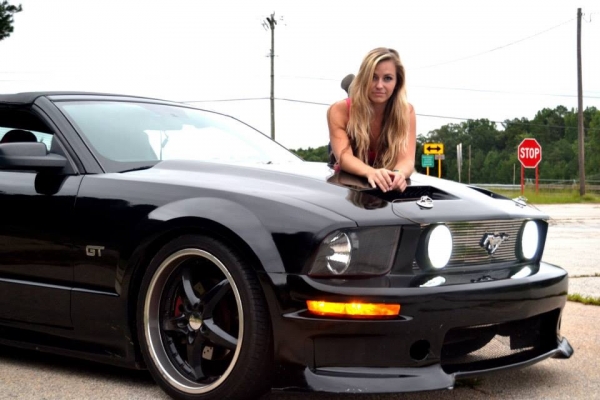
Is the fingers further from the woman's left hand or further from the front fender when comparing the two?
the front fender

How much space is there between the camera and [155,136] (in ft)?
13.9

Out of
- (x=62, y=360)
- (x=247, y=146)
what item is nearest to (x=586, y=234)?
(x=247, y=146)

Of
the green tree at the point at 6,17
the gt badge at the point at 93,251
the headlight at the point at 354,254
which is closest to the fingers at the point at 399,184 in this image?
the headlight at the point at 354,254

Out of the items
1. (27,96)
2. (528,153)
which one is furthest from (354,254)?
(528,153)

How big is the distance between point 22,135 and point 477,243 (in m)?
2.55

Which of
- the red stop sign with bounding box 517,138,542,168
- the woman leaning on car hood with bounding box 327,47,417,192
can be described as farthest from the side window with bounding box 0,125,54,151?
the red stop sign with bounding box 517,138,542,168

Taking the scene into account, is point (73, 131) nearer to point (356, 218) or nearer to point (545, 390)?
point (356, 218)

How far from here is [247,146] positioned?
4.72m

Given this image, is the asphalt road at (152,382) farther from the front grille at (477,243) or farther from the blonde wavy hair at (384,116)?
the blonde wavy hair at (384,116)

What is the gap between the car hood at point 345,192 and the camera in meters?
3.23

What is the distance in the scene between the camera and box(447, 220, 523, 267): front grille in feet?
10.8

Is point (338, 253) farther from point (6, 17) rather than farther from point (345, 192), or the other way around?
point (6, 17)

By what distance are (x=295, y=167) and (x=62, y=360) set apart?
1.53 meters

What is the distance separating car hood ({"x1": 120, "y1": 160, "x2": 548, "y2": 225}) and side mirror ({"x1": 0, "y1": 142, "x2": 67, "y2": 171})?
0.36m
